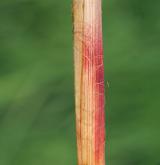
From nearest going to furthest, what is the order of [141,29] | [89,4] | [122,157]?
[89,4] → [122,157] → [141,29]

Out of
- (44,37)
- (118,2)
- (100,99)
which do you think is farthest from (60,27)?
(100,99)

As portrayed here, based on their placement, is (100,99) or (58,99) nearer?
(100,99)

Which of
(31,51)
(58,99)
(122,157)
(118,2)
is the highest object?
(118,2)

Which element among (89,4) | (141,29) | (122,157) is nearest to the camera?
(89,4)

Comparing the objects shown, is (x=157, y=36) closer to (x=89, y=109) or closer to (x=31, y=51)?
(x=31, y=51)

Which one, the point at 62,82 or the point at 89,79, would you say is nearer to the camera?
the point at 89,79
